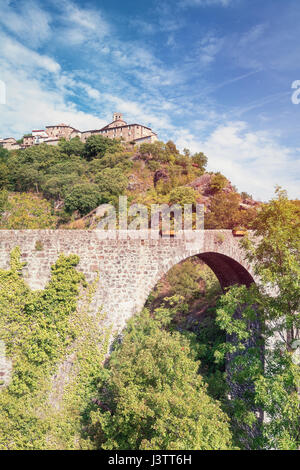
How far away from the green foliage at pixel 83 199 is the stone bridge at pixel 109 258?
59.0ft

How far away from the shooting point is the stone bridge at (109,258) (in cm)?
786

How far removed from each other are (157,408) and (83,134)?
214ft

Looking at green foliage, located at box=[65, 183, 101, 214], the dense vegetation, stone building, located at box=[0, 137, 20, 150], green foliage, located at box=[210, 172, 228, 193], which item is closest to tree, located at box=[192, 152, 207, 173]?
green foliage, located at box=[210, 172, 228, 193]

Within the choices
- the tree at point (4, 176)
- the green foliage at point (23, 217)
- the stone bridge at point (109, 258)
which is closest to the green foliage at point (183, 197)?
the green foliage at point (23, 217)

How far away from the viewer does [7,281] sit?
767 cm

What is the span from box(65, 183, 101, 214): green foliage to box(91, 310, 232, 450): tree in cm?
2010

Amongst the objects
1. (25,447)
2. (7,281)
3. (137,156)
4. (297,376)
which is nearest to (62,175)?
(137,156)

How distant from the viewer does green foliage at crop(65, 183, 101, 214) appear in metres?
25.6

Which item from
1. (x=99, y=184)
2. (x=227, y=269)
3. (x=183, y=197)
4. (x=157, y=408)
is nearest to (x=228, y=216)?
(x=227, y=269)

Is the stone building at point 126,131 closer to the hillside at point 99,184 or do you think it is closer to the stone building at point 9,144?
the hillside at point 99,184

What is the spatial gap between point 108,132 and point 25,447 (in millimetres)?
59887

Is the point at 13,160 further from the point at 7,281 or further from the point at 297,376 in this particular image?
the point at 297,376

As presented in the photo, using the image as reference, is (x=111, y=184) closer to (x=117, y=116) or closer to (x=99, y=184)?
(x=99, y=184)

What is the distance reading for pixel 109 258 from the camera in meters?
8.21
